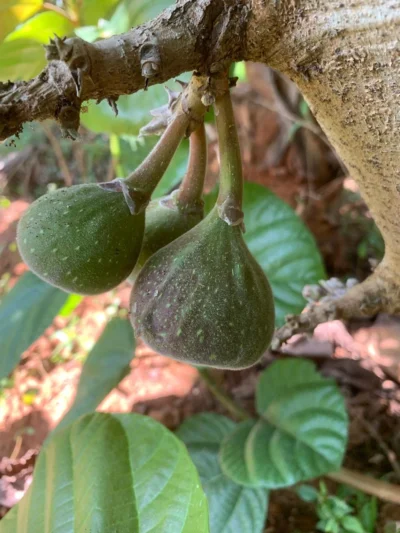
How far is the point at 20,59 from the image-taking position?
0.92 m

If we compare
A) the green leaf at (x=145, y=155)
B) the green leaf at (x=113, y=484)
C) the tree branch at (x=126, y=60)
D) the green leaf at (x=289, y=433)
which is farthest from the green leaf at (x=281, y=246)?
the tree branch at (x=126, y=60)

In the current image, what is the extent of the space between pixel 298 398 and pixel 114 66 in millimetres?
1028

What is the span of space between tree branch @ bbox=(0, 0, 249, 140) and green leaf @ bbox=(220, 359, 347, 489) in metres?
0.85

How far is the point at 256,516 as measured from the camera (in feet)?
3.47

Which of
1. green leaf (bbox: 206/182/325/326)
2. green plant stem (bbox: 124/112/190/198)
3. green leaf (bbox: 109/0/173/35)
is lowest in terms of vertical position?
green leaf (bbox: 206/182/325/326)

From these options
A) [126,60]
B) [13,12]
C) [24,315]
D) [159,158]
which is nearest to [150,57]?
[126,60]

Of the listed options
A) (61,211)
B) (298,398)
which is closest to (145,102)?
(61,211)

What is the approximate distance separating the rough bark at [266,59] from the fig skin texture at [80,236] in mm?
128

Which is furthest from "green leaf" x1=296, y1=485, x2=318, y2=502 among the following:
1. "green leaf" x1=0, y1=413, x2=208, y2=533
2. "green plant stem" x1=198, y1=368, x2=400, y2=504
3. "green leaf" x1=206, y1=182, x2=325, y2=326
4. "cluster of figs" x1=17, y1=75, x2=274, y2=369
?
"cluster of figs" x1=17, y1=75, x2=274, y2=369

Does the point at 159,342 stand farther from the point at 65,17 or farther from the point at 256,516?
the point at 65,17

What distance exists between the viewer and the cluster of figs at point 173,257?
48cm

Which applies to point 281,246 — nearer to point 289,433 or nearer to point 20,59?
point 289,433

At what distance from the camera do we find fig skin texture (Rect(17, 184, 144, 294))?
485 mm

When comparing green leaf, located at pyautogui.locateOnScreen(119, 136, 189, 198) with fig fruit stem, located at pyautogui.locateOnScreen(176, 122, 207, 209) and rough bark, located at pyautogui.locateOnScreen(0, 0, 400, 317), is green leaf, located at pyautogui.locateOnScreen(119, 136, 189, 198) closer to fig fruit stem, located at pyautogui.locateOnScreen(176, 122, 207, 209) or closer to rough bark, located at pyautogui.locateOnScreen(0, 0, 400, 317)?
fig fruit stem, located at pyautogui.locateOnScreen(176, 122, 207, 209)
